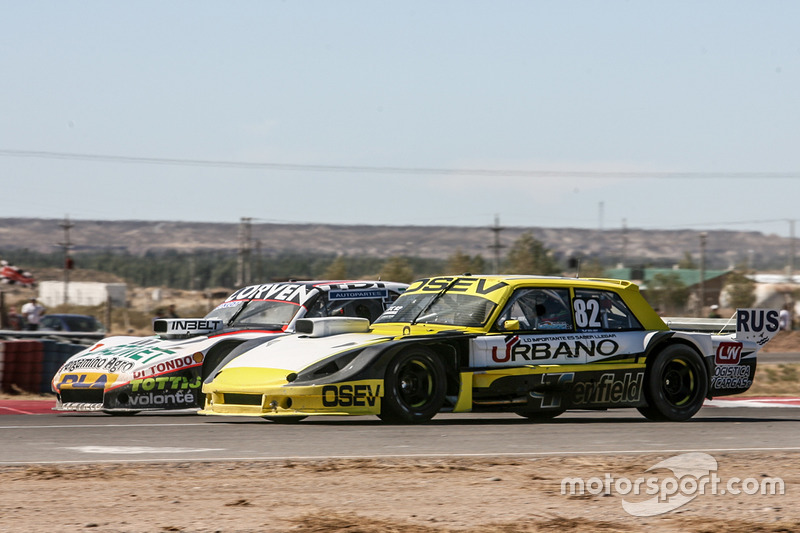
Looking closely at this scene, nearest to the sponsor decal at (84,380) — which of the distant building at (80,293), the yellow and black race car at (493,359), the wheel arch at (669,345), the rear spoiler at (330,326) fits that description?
the yellow and black race car at (493,359)

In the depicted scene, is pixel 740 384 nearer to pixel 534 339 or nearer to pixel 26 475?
pixel 534 339

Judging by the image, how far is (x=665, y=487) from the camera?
6730 millimetres

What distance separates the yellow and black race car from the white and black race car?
30.0 inches

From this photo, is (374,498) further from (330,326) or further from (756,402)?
(756,402)

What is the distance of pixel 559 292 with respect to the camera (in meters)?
11.0

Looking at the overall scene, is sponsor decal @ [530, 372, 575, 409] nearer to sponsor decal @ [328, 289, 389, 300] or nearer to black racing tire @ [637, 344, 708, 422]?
black racing tire @ [637, 344, 708, 422]

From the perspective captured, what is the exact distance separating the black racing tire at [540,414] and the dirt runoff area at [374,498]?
8.95ft

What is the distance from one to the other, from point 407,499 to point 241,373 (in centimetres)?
416

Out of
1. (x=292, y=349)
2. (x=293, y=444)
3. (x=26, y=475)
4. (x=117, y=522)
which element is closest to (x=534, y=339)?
(x=292, y=349)

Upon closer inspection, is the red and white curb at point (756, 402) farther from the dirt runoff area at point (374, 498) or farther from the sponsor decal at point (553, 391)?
the dirt runoff area at point (374, 498)

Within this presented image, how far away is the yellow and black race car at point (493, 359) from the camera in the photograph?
386 inches

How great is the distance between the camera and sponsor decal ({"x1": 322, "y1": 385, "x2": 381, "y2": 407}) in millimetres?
9617

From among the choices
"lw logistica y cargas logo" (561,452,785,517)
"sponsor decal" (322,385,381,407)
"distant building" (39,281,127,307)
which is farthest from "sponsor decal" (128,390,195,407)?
"distant building" (39,281,127,307)

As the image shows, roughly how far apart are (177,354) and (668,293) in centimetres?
8277
